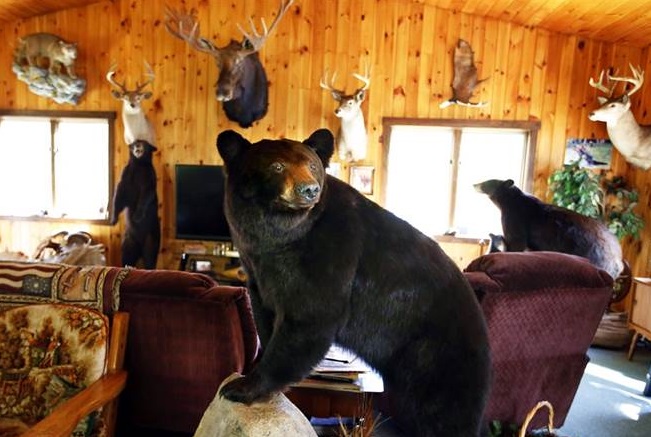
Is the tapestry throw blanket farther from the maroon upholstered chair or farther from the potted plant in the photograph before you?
the potted plant

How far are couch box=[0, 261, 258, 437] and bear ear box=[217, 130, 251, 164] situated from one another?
0.78 metres

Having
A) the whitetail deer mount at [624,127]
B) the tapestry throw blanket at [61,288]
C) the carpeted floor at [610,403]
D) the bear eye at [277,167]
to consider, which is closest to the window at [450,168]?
the whitetail deer mount at [624,127]

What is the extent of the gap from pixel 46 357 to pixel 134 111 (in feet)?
11.0

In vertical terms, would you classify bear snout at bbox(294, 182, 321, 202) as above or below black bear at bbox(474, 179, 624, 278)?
above

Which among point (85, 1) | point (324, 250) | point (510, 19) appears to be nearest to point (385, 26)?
point (510, 19)

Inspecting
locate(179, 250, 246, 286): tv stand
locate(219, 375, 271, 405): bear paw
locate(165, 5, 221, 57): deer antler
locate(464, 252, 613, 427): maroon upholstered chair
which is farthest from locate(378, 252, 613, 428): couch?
locate(165, 5, 221, 57): deer antler

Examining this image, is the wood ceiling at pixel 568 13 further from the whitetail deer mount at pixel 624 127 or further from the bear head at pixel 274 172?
the bear head at pixel 274 172

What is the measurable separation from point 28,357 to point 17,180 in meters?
4.63

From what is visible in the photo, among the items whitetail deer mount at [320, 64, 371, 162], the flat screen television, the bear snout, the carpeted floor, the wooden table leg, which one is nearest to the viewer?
the bear snout

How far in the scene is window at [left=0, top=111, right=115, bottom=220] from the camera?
4930 mm

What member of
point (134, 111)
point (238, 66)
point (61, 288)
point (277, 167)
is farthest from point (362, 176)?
point (277, 167)

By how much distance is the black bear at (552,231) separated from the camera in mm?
3199

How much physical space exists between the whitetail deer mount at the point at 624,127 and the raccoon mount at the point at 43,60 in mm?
5491

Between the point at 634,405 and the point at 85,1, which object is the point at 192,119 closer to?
the point at 85,1
